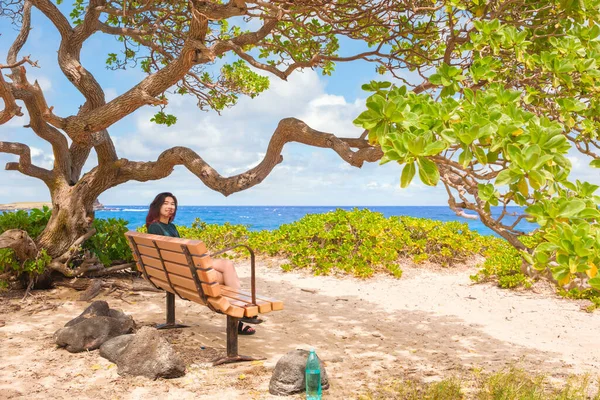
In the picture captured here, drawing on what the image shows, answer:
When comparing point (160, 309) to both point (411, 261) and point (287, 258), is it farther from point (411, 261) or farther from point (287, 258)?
point (411, 261)

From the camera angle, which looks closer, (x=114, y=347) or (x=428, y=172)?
(x=428, y=172)

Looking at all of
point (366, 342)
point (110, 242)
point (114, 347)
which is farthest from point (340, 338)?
point (110, 242)

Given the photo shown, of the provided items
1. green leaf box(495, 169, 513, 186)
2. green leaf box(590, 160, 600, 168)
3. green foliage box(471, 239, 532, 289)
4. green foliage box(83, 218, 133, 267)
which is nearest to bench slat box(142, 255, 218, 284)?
Answer: green leaf box(495, 169, 513, 186)

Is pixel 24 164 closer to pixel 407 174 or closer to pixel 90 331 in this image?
pixel 90 331

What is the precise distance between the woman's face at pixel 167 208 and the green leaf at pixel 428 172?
15.2 ft

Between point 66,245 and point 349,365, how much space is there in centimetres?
538

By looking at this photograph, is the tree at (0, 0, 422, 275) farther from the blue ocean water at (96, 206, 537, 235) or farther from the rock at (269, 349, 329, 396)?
the blue ocean water at (96, 206, 537, 235)

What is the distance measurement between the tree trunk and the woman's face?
248 cm

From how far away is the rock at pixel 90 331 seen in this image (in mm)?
5543

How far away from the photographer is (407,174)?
115 inches

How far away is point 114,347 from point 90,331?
0.51m

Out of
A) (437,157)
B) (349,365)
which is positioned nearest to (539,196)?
(437,157)

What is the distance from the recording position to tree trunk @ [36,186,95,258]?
8.34 meters

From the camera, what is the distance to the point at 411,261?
11.9 m
